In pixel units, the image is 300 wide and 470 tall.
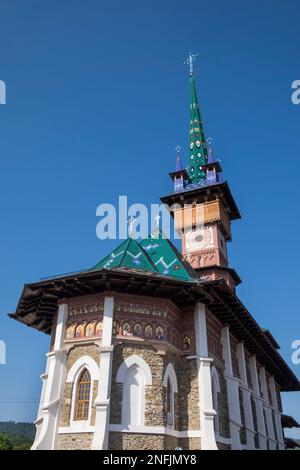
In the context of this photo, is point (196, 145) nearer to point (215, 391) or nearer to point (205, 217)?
point (205, 217)

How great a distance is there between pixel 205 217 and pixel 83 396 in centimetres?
1868

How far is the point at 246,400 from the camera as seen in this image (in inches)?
853

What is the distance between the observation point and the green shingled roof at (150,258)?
18.5 metres

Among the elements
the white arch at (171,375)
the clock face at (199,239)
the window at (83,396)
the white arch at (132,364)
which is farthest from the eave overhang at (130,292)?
the clock face at (199,239)

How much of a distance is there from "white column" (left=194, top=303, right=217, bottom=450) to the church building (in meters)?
0.04

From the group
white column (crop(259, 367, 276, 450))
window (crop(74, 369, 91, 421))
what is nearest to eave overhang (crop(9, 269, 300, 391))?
window (crop(74, 369, 91, 421))

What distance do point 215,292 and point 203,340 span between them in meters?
2.22

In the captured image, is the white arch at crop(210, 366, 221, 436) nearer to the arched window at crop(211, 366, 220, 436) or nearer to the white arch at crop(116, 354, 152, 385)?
the arched window at crop(211, 366, 220, 436)

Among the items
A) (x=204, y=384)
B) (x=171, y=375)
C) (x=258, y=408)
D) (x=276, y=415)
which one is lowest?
(x=204, y=384)

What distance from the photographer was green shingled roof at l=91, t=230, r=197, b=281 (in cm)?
1845

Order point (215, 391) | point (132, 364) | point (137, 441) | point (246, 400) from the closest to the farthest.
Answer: point (137, 441), point (132, 364), point (215, 391), point (246, 400)

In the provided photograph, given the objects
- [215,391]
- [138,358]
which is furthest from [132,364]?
[215,391]

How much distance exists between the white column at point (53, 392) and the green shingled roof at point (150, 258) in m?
2.89
